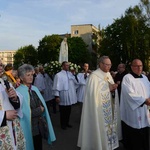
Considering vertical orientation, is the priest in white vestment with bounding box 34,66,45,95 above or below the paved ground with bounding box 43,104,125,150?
above

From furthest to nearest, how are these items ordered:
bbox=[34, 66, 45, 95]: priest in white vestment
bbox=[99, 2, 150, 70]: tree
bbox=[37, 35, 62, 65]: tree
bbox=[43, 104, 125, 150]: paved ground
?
1. bbox=[37, 35, 62, 65]: tree
2. bbox=[99, 2, 150, 70]: tree
3. bbox=[34, 66, 45, 95]: priest in white vestment
4. bbox=[43, 104, 125, 150]: paved ground

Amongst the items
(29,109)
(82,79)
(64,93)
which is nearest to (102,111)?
(29,109)

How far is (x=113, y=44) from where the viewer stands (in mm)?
43094

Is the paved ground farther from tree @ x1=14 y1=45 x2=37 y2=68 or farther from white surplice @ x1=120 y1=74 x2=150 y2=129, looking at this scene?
tree @ x1=14 y1=45 x2=37 y2=68

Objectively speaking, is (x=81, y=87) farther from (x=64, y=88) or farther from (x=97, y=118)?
(x=97, y=118)

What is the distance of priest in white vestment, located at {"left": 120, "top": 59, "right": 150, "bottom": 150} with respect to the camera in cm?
577

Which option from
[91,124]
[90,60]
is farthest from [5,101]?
[90,60]

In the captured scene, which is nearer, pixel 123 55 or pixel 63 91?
pixel 63 91

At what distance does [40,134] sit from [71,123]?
4.55 m

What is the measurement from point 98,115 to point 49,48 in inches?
2132

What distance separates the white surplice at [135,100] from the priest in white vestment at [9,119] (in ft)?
9.26

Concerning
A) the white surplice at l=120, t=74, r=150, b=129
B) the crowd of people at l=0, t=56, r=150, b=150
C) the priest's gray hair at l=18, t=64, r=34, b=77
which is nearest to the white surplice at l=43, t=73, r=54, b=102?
the crowd of people at l=0, t=56, r=150, b=150

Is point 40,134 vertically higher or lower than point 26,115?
lower

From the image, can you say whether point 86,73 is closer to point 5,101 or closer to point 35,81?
point 35,81
